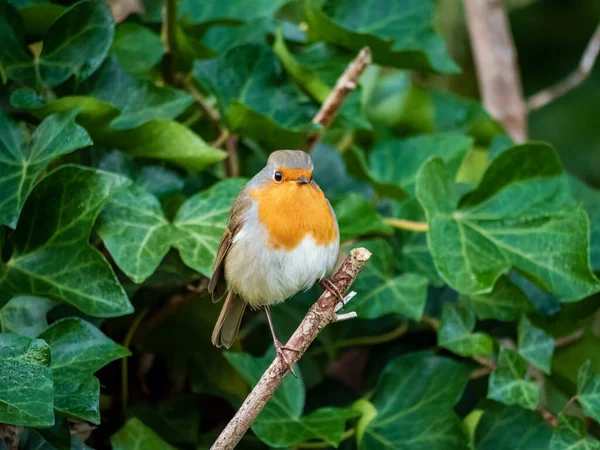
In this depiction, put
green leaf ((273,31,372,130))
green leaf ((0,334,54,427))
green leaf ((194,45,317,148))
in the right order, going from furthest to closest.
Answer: green leaf ((273,31,372,130)) → green leaf ((194,45,317,148)) → green leaf ((0,334,54,427))

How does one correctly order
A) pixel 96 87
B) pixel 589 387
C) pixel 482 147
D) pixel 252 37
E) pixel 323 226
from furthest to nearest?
pixel 482 147 → pixel 252 37 → pixel 96 87 → pixel 589 387 → pixel 323 226

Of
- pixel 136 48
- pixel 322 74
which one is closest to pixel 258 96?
pixel 322 74

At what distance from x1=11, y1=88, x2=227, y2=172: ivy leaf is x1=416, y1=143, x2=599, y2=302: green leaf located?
1.57 ft

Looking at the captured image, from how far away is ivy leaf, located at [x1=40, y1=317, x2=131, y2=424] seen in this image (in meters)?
1.21

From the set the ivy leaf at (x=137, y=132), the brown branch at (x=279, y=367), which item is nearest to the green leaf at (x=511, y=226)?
the brown branch at (x=279, y=367)

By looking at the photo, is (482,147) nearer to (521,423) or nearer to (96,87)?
(521,423)

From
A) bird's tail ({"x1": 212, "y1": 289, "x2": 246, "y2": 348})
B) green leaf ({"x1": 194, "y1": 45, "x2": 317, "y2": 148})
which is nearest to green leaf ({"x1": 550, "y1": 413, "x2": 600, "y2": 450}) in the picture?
bird's tail ({"x1": 212, "y1": 289, "x2": 246, "y2": 348})

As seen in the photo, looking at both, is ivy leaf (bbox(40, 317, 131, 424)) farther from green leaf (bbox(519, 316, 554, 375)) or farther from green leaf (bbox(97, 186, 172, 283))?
green leaf (bbox(519, 316, 554, 375))

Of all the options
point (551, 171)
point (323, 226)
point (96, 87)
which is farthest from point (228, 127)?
point (551, 171)

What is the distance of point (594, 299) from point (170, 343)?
3.18 ft

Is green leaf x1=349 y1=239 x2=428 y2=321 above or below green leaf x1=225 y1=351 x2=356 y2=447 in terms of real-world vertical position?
above

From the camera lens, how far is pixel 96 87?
162cm

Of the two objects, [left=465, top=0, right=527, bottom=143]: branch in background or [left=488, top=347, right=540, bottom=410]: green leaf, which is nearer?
[left=488, top=347, right=540, bottom=410]: green leaf

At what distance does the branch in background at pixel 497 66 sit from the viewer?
2.67 m
